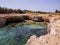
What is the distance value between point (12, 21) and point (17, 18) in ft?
5.82

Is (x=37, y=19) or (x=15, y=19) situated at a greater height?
(x=15, y=19)

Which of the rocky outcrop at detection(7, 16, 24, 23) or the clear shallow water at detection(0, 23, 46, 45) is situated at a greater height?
the rocky outcrop at detection(7, 16, 24, 23)

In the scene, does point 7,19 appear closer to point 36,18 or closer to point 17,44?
point 36,18

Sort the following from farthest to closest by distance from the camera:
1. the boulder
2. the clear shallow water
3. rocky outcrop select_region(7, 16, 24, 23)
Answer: the boulder → rocky outcrop select_region(7, 16, 24, 23) → the clear shallow water

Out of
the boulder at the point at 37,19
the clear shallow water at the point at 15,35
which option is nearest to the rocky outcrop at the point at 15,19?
the boulder at the point at 37,19

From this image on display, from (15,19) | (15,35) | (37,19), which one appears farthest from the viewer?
(37,19)

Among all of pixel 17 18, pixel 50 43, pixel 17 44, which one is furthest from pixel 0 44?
pixel 17 18

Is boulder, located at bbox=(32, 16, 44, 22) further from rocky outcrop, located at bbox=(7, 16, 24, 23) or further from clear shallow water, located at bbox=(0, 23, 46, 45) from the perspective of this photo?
clear shallow water, located at bbox=(0, 23, 46, 45)

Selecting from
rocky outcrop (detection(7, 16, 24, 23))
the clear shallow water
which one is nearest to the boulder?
rocky outcrop (detection(7, 16, 24, 23))

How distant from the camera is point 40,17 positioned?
3344cm

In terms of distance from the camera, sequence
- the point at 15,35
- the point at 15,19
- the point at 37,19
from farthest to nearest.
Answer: the point at 37,19 → the point at 15,19 → the point at 15,35

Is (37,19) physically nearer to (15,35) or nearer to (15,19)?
(15,19)

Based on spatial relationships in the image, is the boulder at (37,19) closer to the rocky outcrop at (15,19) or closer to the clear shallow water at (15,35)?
the rocky outcrop at (15,19)

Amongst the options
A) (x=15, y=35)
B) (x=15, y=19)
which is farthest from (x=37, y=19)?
(x=15, y=35)
